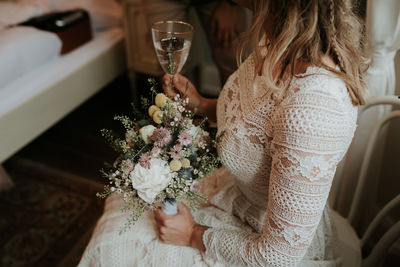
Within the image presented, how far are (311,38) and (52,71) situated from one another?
1787 mm

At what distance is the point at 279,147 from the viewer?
0.69 metres

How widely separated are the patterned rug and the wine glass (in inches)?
44.4

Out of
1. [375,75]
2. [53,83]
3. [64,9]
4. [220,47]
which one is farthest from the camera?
[64,9]

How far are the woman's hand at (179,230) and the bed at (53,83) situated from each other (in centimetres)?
128

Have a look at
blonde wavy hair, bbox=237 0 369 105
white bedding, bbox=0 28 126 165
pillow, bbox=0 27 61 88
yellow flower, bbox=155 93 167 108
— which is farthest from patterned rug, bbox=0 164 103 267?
blonde wavy hair, bbox=237 0 369 105

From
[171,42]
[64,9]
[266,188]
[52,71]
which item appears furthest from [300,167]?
[64,9]

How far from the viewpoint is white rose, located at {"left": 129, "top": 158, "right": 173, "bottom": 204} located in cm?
72

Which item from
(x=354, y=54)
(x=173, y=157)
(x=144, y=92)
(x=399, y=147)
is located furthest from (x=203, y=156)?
(x=144, y=92)

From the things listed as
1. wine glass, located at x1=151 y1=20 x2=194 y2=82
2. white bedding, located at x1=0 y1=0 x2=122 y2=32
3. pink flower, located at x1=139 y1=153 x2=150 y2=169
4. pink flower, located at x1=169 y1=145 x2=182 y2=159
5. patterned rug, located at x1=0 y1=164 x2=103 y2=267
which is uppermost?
wine glass, located at x1=151 y1=20 x2=194 y2=82

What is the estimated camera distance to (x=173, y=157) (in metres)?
0.72

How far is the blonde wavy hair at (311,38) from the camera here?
2.16 ft

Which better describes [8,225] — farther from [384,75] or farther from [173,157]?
[384,75]

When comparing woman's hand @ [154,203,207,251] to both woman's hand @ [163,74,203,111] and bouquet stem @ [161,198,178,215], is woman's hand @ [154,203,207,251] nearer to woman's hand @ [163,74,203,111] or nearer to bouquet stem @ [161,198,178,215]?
bouquet stem @ [161,198,178,215]

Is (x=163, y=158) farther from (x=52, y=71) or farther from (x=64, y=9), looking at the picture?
(x=64, y=9)
